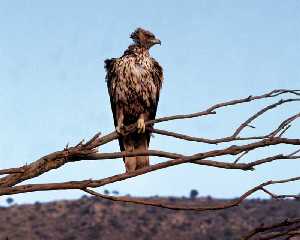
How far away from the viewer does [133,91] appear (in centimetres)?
1202

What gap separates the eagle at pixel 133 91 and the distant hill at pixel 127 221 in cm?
5922

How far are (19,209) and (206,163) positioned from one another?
246 feet

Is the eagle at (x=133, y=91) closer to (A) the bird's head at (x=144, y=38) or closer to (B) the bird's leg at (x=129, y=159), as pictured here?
(B) the bird's leg at (x=129, y=159)

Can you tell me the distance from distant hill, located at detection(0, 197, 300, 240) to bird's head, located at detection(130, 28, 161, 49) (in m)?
58.6

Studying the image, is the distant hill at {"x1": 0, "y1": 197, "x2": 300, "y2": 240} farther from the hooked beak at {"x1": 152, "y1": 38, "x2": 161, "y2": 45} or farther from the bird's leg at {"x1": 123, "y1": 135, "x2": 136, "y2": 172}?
the bird's leg at {"x1": 123, "y1": 135, "x2": 136, "y2": 172}

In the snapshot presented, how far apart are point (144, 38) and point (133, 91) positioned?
1.50 meters

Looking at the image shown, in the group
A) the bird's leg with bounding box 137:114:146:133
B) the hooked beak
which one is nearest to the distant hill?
the hooked beak

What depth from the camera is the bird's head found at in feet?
43.1

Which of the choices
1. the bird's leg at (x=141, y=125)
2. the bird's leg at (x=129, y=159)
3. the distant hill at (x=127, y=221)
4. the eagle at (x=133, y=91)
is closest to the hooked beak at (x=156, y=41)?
the eagle at (x=133, y=91)

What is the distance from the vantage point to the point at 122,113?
1221 cm

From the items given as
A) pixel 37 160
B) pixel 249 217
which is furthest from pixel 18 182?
pixel 249 217

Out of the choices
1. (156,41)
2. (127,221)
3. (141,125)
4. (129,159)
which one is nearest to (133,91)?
(129,159)

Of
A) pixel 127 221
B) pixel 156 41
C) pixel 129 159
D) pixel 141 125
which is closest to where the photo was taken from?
pixel 141 125

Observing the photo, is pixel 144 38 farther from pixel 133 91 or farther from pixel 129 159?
pixel 129 159
